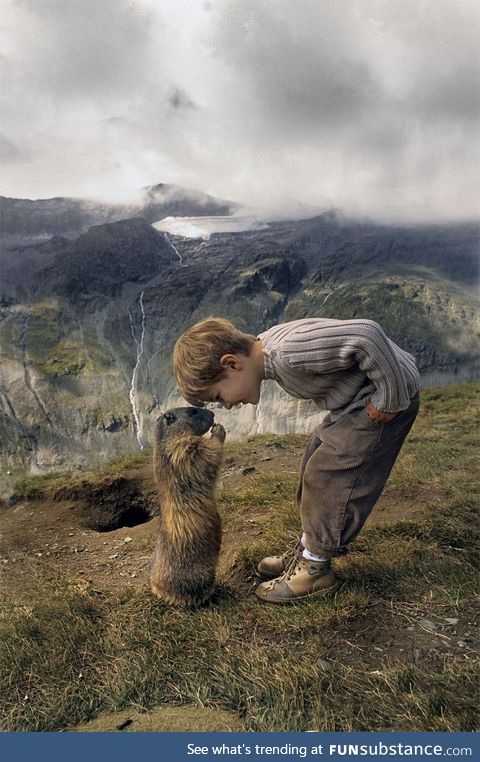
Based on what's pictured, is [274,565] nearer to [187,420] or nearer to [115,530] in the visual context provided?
[187,420]

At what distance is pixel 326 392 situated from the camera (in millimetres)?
3688

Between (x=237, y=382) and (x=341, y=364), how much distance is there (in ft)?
2.27

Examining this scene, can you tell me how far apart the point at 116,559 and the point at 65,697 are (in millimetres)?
2089

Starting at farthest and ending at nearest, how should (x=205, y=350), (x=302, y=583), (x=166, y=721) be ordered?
(x=302, y=583)
(x=205, y=350)
(x=166, y=721)

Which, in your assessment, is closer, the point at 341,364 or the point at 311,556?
the point at 341,364

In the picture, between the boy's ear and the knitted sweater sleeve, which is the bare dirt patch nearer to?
the boy's ear

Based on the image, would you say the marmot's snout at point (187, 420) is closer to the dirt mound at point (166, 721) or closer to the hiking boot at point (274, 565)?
the hiking boot at point (274, 565)

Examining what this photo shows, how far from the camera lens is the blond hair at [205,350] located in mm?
3547

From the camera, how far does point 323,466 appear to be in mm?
3803

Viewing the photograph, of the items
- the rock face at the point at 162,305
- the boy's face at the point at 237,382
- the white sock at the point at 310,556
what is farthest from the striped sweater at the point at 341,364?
the rock face at the point at 162,305

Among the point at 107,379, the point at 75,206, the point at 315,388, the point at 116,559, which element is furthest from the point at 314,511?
the point at 107,379

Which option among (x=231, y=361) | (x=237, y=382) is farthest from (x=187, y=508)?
(x=231, y=361)

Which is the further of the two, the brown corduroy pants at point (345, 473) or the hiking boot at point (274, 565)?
the hiking boot at point (274, 565)

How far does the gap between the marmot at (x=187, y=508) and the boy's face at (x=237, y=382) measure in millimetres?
758
